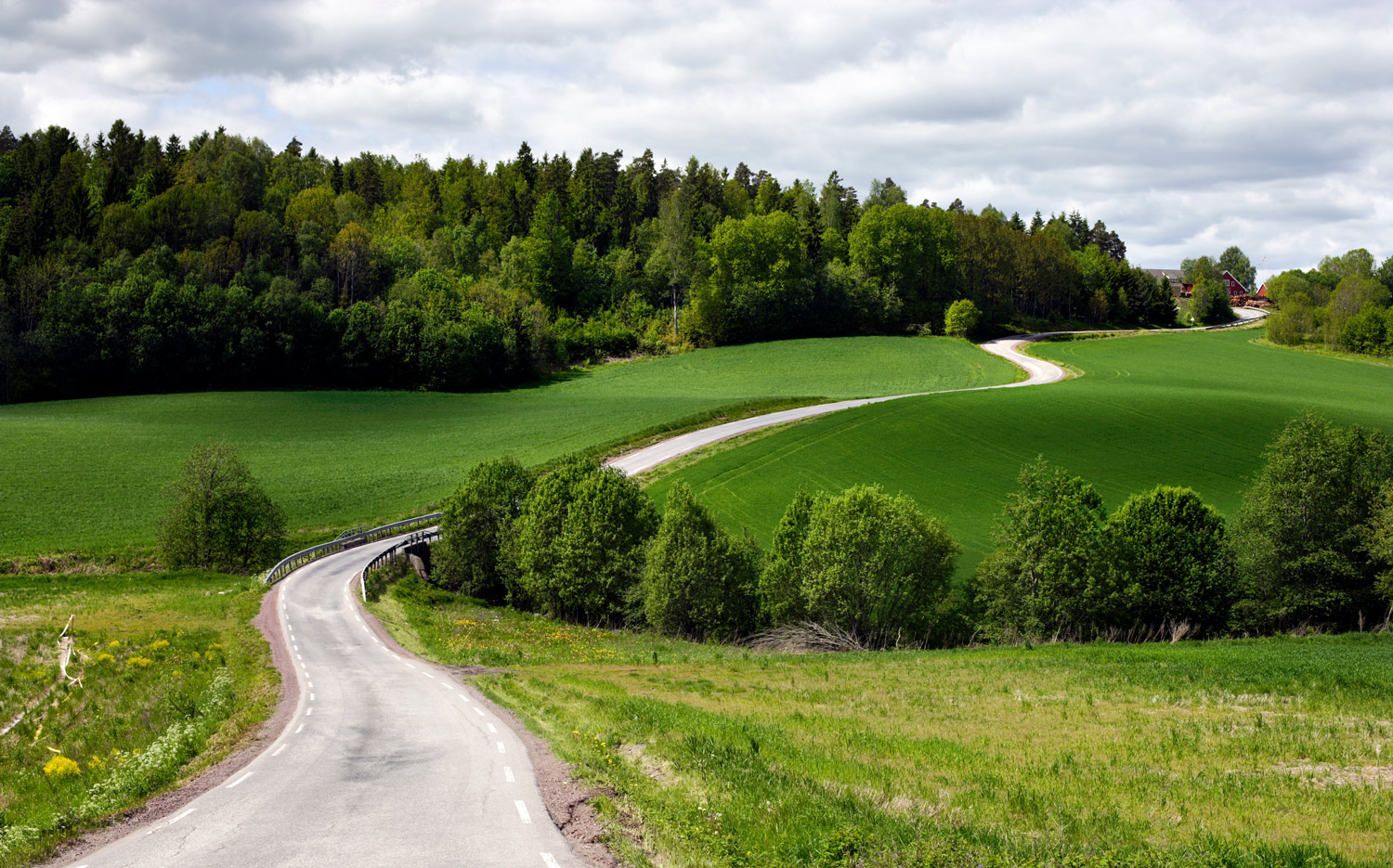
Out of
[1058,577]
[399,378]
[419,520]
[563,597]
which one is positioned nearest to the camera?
[1058,577]

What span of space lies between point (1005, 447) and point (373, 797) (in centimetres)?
6148

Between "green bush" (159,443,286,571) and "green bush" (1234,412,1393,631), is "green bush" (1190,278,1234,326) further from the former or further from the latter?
"green bush" (159,443,286,571)

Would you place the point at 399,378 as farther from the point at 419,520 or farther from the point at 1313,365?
the point at 1313,365

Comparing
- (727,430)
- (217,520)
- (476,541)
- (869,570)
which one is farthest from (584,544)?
(727,430)

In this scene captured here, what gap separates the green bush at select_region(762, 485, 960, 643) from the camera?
149 ft

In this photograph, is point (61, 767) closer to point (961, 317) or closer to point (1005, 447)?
point (1005, 447)

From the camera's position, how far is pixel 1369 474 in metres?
46.7

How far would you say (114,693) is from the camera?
3048 centimetres

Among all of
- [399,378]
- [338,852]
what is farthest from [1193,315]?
[338,852]

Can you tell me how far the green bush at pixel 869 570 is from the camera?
149ft

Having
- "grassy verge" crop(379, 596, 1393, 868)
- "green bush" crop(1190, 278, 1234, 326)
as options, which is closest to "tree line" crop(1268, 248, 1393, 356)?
"green bush" crop(1190, 278, 1234, 326)

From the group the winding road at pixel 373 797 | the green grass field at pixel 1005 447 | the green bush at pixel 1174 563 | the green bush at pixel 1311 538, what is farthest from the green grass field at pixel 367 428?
the green bush at pixel 1311 538

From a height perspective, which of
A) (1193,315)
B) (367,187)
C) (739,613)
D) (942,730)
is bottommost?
(739,613)

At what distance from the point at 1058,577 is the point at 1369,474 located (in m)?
17.6
